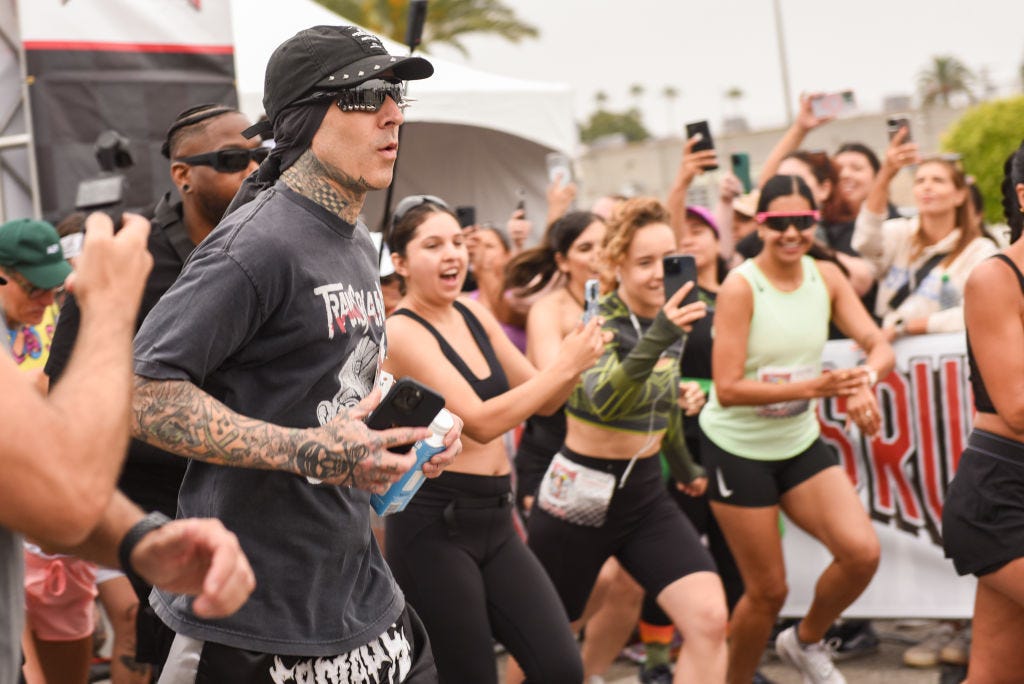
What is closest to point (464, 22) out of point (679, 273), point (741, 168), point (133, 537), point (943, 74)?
point (741, 168)

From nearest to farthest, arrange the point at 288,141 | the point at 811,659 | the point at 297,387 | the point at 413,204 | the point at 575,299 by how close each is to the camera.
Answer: the point at 297,387 < the point at 288,141 < the point at 413,204 < the point at 811,659 < the point at 575,299

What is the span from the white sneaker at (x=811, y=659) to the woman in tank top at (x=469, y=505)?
177cm

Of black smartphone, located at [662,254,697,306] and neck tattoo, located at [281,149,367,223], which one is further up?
neck tattoo, located at [281,149,367,223]

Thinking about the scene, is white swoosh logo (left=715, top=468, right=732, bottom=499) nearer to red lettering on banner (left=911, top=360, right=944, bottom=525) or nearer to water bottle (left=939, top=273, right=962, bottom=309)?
red lettering on banner (left=911, top=360, right=944, bottom=525)

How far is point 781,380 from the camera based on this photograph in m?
5.49

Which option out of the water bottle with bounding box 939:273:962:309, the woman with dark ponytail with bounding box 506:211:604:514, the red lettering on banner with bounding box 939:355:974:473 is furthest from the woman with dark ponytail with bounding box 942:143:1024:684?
the water bottle with bounding box 939:273:962:309

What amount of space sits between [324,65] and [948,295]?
444 cm

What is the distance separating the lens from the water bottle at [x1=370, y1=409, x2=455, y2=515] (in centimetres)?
286

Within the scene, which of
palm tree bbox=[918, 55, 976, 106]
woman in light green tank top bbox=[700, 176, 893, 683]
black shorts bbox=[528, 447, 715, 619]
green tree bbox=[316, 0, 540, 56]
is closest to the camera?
black shorts bbox=[528, 447, 715, 619]

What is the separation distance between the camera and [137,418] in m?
2.55

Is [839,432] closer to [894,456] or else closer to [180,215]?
[894,456]

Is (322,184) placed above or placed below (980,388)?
above

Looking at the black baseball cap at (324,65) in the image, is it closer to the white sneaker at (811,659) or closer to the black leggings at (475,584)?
the black leggings at (475,584)

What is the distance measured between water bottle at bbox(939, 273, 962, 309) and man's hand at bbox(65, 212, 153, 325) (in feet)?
17.5
